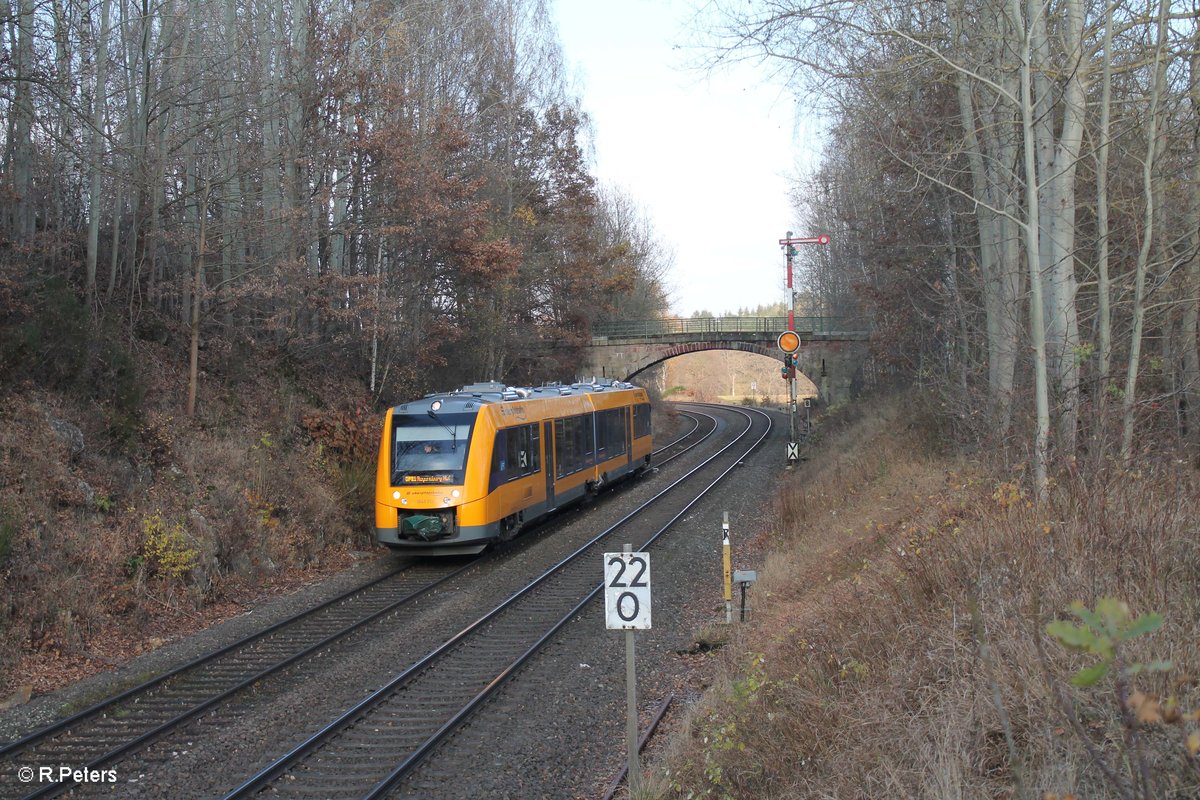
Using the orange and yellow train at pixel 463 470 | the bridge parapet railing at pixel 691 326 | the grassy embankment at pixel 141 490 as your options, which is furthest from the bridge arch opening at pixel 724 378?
the grassy embankment at pixel 141 490

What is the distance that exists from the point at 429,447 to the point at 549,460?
3583 mm

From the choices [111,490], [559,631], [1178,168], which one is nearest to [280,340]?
[111,490]

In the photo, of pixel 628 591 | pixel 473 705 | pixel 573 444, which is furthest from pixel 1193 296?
pixel 573 444

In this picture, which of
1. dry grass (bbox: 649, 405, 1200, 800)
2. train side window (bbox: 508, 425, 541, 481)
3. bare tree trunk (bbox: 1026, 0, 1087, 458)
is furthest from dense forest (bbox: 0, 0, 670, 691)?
bare tree trunk (bbox: 1026, 0, 1087, 458)

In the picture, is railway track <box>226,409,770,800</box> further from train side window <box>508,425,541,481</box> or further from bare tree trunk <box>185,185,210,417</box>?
bare tree trunk <box>185,185,210,417</box>

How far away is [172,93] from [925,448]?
15471 millimetres

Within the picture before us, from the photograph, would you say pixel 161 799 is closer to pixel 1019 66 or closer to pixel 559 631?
pixel 559 631

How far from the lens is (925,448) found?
671 inches

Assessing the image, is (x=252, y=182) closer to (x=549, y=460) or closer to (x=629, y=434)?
(x=549, y=460)

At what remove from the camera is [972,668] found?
511 cm

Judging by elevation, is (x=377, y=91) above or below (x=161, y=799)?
above

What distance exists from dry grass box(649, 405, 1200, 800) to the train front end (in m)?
6.10

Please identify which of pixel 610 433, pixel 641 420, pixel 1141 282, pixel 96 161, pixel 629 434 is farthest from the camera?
pixel 641 420

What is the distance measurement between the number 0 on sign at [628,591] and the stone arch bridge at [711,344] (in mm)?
36555
